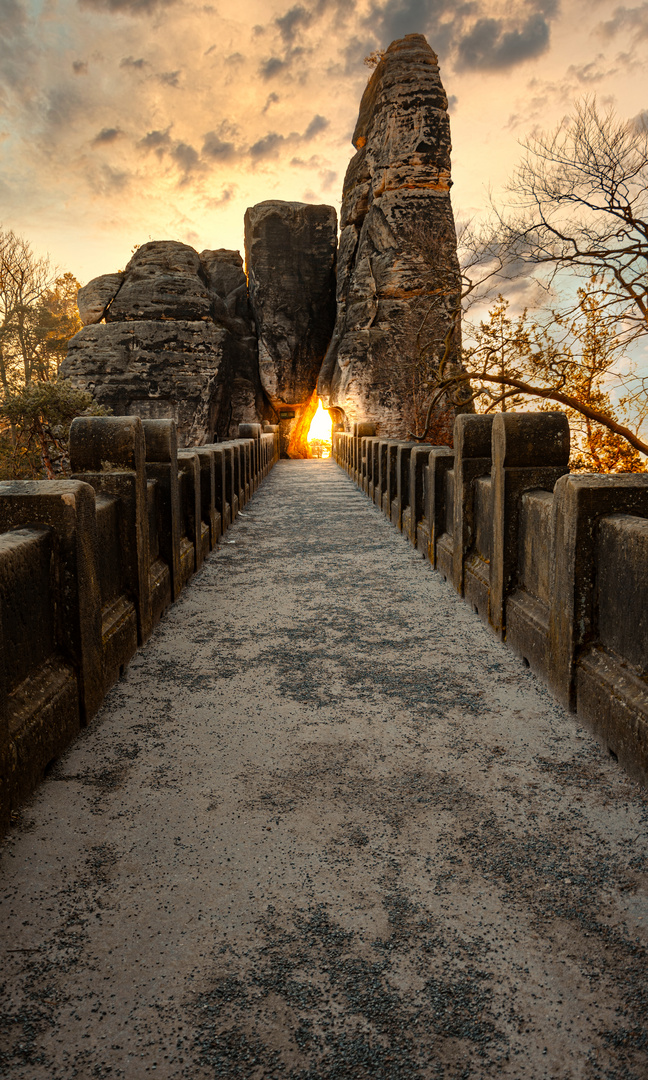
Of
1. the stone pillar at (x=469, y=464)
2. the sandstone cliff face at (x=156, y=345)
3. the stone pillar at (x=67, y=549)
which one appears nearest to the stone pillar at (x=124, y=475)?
the stone pillar at (x=67, y=549)

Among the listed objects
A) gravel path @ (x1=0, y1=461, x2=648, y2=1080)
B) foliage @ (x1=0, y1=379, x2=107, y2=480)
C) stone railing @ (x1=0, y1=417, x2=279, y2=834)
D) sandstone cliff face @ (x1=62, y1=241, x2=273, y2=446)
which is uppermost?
sandstone cliff face @ (x1=62, y1=241, x2=273, y2=446)

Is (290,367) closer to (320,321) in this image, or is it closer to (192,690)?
(320,321)

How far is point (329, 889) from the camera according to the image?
174 cm

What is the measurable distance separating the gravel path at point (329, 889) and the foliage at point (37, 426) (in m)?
17.1

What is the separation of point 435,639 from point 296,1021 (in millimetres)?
2662

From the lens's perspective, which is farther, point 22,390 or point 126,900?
point 22,390

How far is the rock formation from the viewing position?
29.4 m

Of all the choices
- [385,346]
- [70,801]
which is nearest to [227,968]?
[70,801]

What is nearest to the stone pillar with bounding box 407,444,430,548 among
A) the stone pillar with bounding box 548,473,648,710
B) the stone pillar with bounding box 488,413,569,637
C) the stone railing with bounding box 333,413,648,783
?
the stone railing with bounding box 333,413,648,783

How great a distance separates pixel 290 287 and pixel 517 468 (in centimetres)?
2788

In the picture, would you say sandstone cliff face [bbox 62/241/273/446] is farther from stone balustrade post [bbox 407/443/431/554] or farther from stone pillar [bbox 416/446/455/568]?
stone pillar [bbox 416/446/455/568]

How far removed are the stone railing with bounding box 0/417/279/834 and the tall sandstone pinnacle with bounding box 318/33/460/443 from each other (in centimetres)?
1905

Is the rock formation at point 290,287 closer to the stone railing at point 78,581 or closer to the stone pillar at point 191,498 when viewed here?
the stone pillar at point 191,498

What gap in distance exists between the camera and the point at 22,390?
63.4 feet
